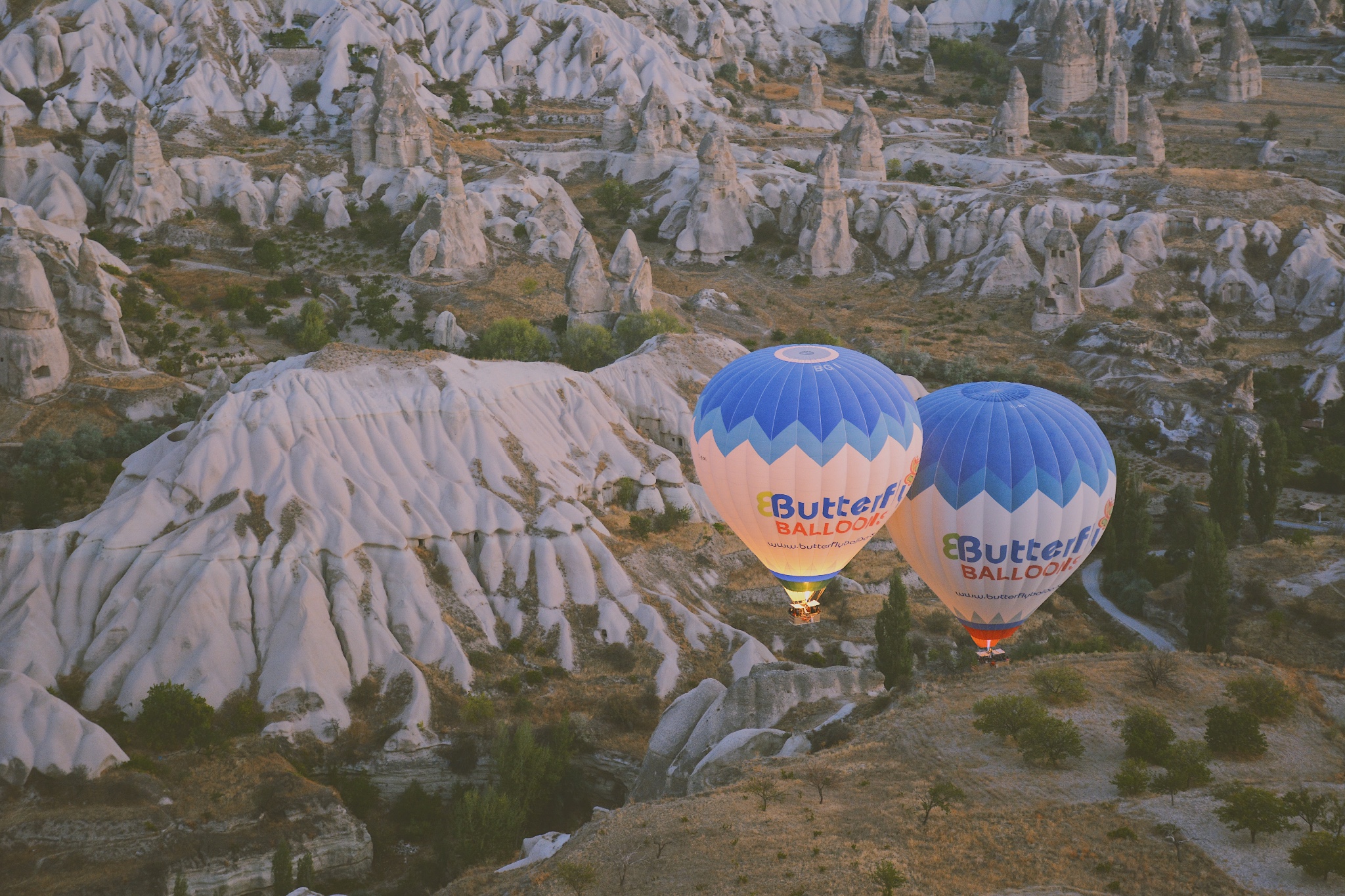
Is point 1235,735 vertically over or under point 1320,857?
under

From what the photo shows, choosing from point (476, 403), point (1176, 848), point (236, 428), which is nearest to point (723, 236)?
point (476, 403)

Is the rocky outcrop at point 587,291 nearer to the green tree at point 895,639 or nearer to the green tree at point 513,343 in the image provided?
the green tree at point 513,343

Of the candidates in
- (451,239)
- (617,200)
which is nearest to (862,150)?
(617,200)

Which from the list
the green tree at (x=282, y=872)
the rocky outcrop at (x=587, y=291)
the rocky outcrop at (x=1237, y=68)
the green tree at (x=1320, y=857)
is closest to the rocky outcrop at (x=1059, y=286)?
the rocky outcrop at (x=587, y=291)

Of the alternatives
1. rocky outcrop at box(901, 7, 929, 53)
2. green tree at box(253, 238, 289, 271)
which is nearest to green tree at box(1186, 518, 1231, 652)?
green tree at box(253, 238, 289, 271)

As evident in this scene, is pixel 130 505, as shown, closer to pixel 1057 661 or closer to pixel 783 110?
pixel 1057 661

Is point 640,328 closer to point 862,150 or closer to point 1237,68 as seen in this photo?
point 862,150

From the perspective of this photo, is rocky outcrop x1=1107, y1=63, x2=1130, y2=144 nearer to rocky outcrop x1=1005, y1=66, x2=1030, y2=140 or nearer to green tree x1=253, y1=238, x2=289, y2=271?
rocky outcrop x1=1005, y1=66, x2=1030, y2=140
